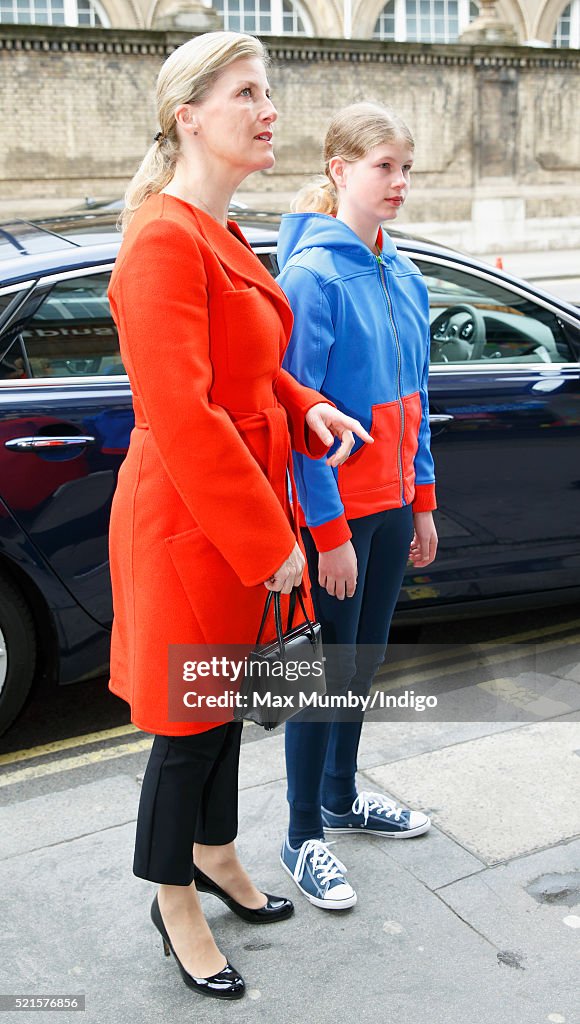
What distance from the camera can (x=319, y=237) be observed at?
243cm

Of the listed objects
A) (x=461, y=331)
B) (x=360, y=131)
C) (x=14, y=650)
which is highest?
(x=360, y=131)

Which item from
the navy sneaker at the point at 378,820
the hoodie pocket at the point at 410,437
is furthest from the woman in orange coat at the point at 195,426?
the navy sneaker at the point at 378,820

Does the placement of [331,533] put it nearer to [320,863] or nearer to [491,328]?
[320,863]

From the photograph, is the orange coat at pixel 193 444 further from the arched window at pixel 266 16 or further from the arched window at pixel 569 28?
the arched window at pixel 569 28

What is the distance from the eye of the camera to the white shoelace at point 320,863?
8.46 feet

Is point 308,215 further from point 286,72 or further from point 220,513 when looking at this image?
point 286,72

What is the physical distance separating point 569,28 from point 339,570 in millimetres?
36032

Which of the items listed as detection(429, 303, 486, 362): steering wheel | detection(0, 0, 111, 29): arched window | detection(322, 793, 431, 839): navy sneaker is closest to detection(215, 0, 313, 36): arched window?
detection(0, 0, 111, 29): arched window

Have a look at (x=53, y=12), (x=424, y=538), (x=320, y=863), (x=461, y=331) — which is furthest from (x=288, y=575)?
(x=53, y=12)

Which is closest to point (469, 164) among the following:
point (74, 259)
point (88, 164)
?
point (88, 164)

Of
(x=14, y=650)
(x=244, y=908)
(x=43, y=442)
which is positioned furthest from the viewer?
(x=14, y=650)

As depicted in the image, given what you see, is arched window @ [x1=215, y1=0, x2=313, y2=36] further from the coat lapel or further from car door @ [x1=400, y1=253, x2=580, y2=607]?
the coat lapel

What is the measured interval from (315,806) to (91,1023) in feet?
2.46

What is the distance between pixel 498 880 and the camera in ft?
8.61
